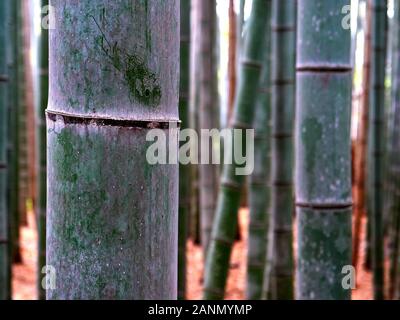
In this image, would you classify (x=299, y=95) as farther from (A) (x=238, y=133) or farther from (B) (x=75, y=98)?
(B) (x=75, y=98)

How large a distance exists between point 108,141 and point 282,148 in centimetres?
138

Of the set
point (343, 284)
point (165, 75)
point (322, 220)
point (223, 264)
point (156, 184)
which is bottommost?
point (223, 264)

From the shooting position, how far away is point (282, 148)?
1852mm

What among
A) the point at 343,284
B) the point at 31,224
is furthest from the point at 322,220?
the point at 31,224

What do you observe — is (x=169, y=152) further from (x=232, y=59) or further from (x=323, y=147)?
(x=232, y=59)

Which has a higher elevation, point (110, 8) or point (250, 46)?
point (250, 46)

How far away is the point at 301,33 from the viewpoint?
119 cm

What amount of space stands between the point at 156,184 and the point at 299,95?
0.73 metres

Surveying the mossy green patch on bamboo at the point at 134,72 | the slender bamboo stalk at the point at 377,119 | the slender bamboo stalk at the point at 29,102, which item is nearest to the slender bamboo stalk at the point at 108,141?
the mossy green patch on bamboo at the point at 134,72

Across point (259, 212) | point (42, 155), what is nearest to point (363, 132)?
point (259, 212)

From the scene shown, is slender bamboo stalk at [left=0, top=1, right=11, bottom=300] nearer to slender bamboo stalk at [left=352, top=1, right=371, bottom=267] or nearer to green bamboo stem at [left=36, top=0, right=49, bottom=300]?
green bamboo stem at [left=36, top=0, right=49, bottom=300]

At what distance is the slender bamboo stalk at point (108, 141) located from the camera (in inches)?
20.6

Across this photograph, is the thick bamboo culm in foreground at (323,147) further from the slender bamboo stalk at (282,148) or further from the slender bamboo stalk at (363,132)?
the slender bamboo stalk at (363,132)

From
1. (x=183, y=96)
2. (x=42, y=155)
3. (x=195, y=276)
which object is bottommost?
(x=195, y=276)
